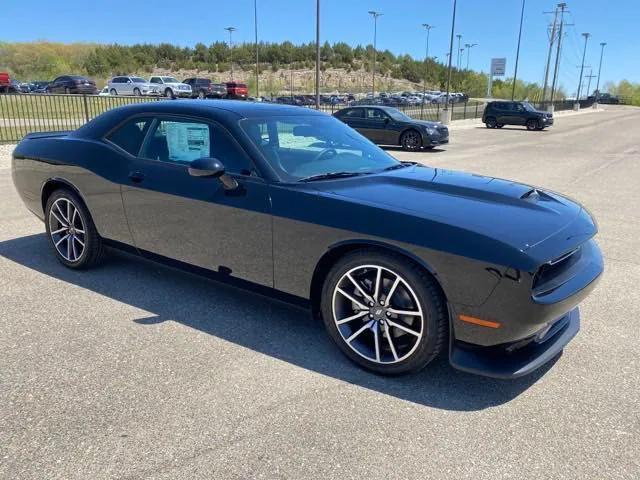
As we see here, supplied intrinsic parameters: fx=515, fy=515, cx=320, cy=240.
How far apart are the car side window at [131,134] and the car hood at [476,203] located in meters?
1.67

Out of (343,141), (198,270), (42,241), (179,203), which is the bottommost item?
(42,241)

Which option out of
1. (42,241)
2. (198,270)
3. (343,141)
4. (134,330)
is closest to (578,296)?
(343,141)

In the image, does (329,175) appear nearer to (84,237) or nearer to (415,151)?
(84,237)

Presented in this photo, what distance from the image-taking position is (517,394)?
2.85m

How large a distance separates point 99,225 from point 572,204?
364cm

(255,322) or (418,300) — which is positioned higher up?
(418,300)

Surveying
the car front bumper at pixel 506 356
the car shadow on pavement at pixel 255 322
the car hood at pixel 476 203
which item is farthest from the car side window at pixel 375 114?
the car front bumper at pixel 506 356

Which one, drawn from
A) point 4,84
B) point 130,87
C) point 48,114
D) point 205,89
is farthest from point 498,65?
point 48,114

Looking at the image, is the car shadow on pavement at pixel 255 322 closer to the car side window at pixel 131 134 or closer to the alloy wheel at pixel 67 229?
the alloy wheel at pixel 67 229

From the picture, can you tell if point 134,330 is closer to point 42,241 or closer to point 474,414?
point 474,414

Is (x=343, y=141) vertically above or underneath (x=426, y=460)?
above

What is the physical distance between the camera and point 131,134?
4137 mm

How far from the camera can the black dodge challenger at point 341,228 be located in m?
2.61

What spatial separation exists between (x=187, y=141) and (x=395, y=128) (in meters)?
14.1
